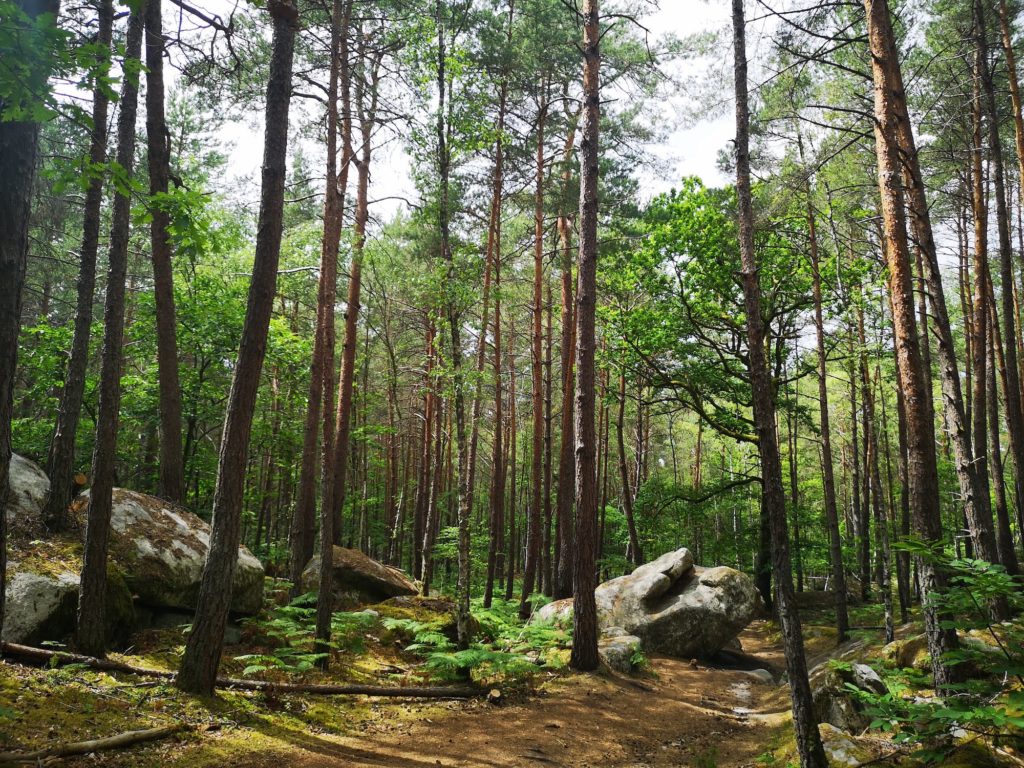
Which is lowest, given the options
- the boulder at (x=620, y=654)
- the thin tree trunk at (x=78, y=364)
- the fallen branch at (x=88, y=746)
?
the boulder at (x=620, y=654)

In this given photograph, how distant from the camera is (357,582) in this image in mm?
12656

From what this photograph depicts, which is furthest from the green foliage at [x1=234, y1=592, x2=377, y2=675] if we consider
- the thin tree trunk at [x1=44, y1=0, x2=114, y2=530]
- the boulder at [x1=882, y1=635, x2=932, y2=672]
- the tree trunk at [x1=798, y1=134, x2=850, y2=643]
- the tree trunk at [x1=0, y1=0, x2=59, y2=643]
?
the tree trunk at [x1=798, y1=134, x2=850, y2=643]

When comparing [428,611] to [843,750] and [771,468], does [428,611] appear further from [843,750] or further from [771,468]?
[771,468]

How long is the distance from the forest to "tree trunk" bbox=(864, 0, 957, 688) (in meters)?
0.05

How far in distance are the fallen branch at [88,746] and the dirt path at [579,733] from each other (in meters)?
0.91

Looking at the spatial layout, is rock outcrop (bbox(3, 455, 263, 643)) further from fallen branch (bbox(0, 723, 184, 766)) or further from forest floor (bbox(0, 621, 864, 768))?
fallen branch (bbox(0, 723, 184, 766))

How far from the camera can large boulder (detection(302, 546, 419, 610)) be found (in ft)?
39.2

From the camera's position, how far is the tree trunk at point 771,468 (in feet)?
16.8

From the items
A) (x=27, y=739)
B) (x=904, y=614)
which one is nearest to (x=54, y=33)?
(x=27, y=739)

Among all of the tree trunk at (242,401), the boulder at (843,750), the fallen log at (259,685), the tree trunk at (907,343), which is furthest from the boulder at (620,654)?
the tree trunk at (242,401)

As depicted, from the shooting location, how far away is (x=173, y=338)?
943cm

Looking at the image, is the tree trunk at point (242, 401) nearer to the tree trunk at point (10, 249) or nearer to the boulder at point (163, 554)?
the boulder at point (163, 554)

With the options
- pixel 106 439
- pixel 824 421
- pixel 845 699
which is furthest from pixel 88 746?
pixel 824 421

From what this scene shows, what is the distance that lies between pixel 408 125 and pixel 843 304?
10451 millimetres
